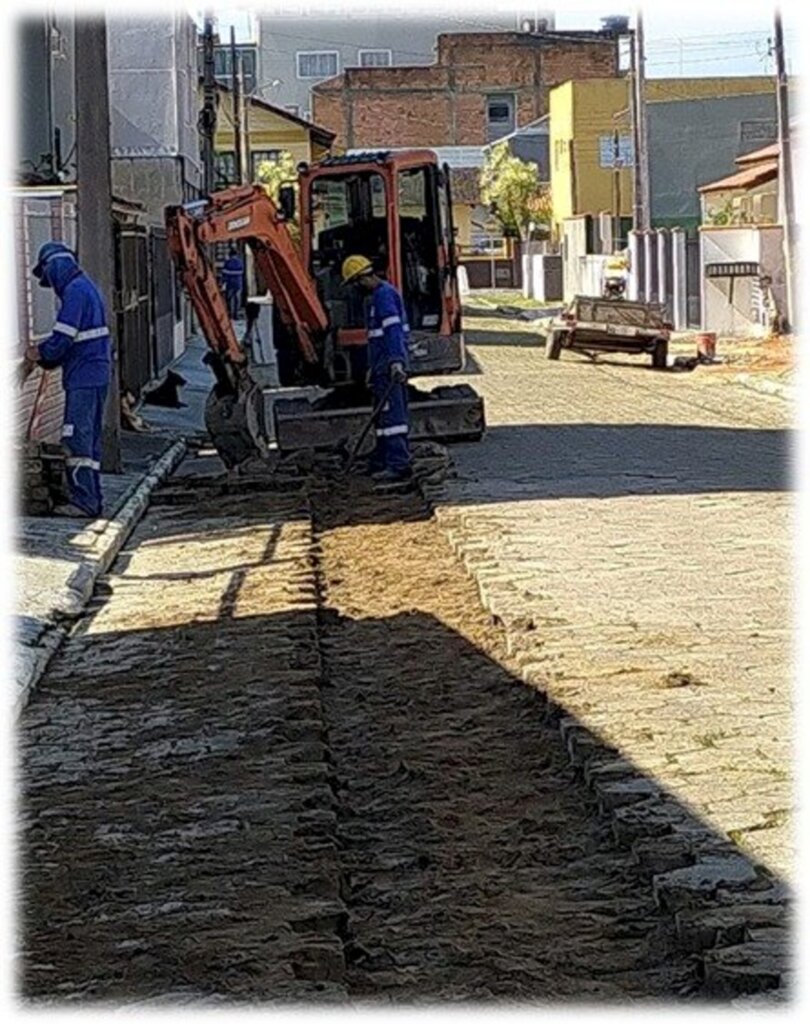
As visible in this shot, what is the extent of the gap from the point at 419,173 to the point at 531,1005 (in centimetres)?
1671

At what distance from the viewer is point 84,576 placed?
13.4 meters

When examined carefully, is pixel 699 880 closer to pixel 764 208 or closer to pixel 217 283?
pixel 217 283

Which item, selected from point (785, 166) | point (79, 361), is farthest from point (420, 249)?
point (785, 166)

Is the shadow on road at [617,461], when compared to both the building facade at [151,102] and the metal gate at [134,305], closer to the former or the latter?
the metal gate at [134,305]

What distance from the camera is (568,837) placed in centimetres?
750

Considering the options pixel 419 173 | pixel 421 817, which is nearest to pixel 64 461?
pixel 419 173

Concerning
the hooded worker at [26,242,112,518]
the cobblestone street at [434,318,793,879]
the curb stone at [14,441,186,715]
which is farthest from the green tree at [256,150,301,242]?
the hooded worker at [26,242,112,518]

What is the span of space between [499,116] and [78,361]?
7454 cm

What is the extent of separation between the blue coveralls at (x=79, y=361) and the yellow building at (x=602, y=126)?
53.2 metres

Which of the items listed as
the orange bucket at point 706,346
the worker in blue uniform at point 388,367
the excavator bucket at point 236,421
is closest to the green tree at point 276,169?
the orange bucket at point 706,346

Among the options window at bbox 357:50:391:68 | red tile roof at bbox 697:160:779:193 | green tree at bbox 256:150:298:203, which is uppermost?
window at bbox 357:50:391:68

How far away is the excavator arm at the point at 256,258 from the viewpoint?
60.0 ft

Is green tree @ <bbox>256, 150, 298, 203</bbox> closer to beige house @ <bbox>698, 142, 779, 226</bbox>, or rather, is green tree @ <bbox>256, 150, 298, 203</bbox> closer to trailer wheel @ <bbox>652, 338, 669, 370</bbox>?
beige house @ <bbox>698, 142, 779, 226</bbox>

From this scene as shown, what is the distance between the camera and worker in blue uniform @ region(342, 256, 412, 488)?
722 inches
